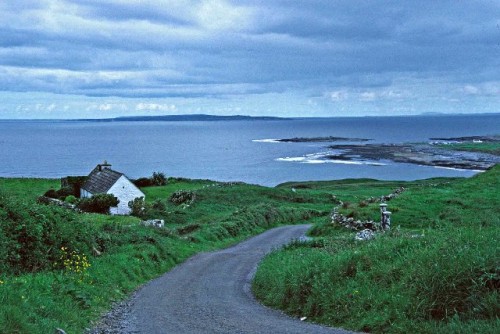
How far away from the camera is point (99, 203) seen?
158ft

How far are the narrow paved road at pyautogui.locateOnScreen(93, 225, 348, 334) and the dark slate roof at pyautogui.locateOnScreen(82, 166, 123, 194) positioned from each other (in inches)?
1055

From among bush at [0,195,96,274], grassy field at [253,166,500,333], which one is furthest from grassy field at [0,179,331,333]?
grassy field at [253,166,500,333]

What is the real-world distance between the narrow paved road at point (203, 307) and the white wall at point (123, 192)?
25096 mm

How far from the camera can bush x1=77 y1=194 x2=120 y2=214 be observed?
48.2 metres

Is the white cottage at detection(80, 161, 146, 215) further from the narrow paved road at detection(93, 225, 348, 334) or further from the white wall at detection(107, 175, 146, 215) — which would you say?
the narrow paved road at detection(93, 225, 348, 334)

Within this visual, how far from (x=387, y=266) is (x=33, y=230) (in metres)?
11.0

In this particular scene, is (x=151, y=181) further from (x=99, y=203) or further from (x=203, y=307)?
(x=203, y=307)

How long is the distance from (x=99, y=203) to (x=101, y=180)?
616 centimetres

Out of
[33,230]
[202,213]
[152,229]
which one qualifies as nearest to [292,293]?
[33,230]

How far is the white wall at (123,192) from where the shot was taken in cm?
5050

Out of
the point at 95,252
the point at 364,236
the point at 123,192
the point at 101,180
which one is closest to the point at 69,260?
the point at 95,252

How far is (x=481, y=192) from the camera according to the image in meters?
46.9

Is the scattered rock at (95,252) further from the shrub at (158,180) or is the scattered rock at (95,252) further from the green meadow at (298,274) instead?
the shrub at (158,180)

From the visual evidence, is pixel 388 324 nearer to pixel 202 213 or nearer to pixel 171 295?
pixel 171 295
